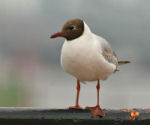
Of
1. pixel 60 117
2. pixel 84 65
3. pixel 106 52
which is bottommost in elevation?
pixel 60 117

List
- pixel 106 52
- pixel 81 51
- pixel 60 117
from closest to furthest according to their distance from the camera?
pixel 60 117 → pixel 81 51 → pixel 106 52

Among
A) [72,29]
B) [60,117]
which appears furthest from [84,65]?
[60,117]

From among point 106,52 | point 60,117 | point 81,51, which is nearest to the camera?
point 60,117

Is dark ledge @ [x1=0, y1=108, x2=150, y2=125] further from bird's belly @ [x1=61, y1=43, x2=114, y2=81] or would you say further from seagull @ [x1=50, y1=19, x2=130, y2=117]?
bird's belly @ [x1=61, y1=43, x2=114, y2=81]

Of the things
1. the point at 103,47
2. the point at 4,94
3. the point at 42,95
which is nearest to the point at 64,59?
the point at 103,47

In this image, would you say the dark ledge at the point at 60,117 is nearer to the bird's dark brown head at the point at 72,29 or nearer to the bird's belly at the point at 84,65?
the bird's belly at the point at 84,65

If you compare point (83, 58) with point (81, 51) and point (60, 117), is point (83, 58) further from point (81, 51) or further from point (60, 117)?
point (60, 117)

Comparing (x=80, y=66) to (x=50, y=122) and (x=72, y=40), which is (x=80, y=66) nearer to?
(x=72, y=40)
